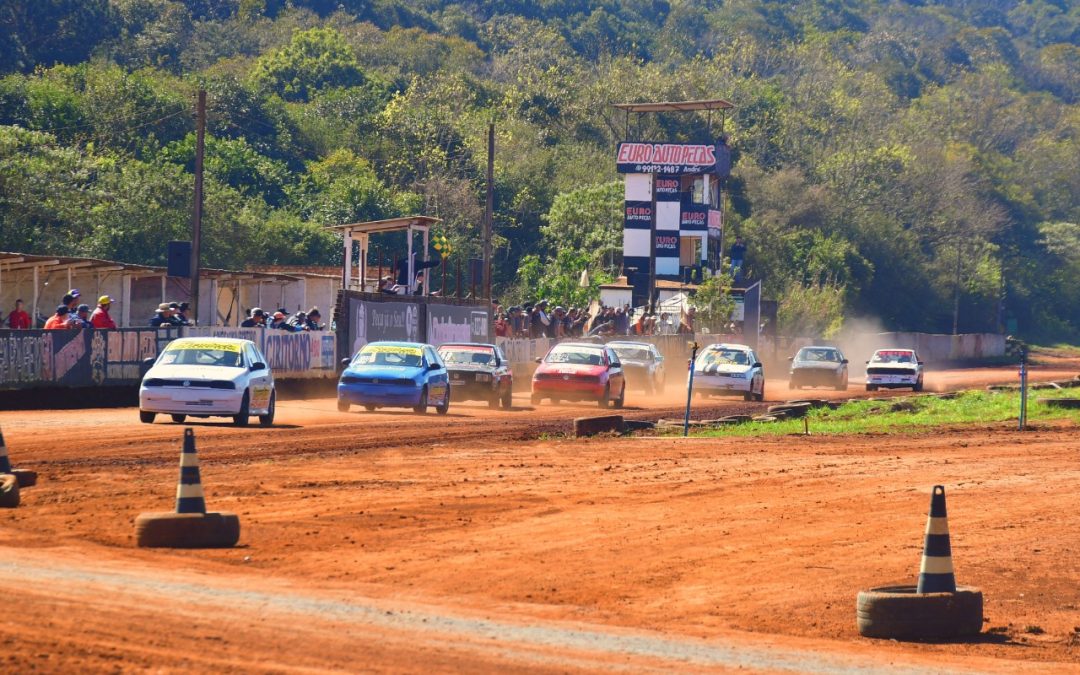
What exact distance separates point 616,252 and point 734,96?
48.1 meters

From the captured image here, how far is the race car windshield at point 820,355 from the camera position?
53125mm

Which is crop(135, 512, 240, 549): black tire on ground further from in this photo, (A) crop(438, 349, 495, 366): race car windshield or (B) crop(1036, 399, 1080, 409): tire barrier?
(B) crop(1036, 399, 1080, 409): tire barrier

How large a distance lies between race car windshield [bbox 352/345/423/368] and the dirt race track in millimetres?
7784


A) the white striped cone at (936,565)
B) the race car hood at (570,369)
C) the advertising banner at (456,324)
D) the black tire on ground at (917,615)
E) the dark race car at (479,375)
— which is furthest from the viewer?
the advertising banner at (456,324)

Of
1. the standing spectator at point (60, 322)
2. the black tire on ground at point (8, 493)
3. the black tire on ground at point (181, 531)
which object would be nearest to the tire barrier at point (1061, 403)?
the standing spectator at point (60, 322)

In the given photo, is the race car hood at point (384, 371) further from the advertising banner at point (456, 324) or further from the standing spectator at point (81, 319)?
the advertising banner at point (456, 324)

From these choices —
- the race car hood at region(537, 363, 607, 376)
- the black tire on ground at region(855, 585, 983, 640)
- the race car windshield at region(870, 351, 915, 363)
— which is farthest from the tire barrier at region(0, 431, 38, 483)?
the race car windshield at region(870, 351, 915, 363)

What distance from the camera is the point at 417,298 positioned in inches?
1745

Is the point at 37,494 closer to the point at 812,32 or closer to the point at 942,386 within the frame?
the point at 942,386

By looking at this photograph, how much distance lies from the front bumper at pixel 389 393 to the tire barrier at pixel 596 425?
548 centimetres

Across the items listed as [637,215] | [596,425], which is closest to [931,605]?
[596,425]

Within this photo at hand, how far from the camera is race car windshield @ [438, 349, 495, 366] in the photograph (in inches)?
1465

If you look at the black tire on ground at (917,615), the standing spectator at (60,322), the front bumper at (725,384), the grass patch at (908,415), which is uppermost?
the standing spectator at (60,322)

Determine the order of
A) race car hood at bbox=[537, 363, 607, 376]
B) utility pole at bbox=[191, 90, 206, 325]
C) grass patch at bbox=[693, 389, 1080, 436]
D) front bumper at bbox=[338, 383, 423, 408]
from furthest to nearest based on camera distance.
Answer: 1. utility pole at bbox=[191, 90, 206, 325]
2. race car hood at bbox=[537, 363, 607, 376]
3. front bumper at bbox=[338, 383, 423, 408]
4. grass patch at bbox=[693, 389, 1080, 436]
